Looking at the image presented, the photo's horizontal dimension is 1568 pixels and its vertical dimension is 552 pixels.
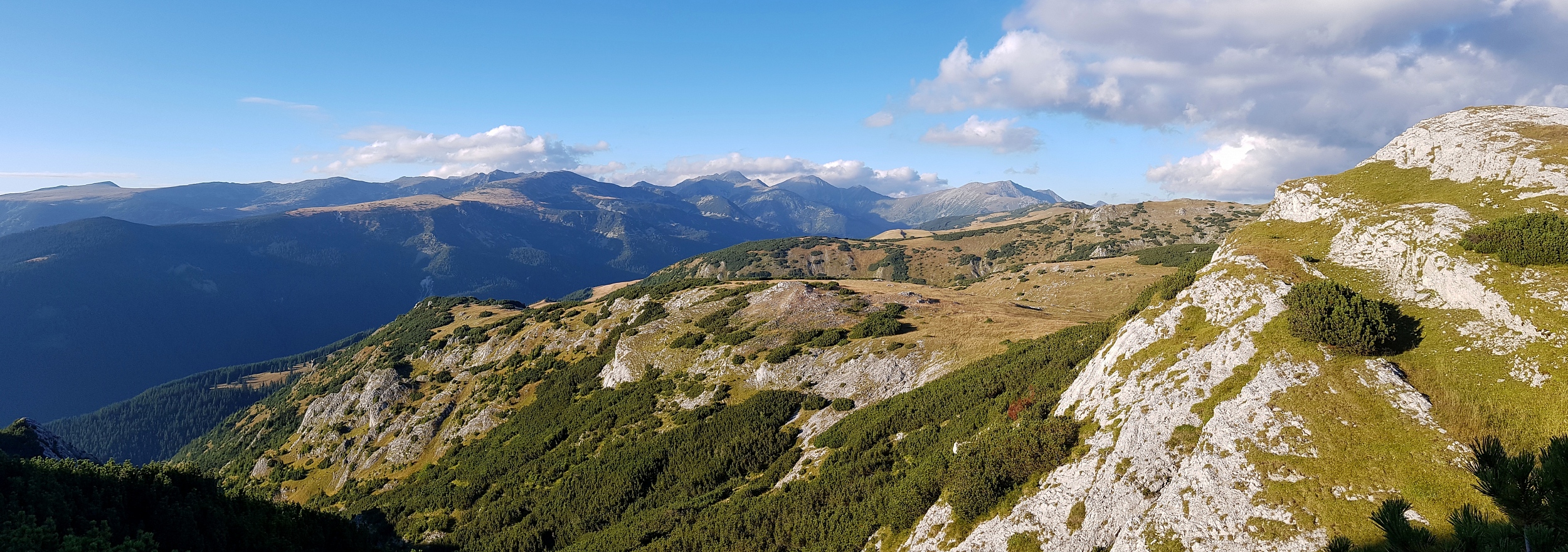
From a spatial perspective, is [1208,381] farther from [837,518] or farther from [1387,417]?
[837,518]

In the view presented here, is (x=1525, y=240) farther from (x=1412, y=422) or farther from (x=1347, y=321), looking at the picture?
(x=1412, y=422)

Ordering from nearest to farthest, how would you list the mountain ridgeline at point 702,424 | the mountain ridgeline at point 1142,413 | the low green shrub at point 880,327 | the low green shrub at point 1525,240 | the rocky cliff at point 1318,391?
the rocky cliff at point 1318,391 → the mountain ridgeline at point 1142,413 → the low green shrub at point 1525,240 → the mountain ridgeline at point 702,424 → the low green shrub at point 880,327

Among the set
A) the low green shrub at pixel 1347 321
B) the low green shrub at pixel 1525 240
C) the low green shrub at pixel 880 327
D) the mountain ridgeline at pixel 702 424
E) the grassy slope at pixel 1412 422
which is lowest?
the mountain ridgeline at pixel 702 424

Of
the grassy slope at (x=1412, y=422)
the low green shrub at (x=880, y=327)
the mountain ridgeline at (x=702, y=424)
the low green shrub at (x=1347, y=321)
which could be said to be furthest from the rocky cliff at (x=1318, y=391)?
the low green shrub at (x=880, y=327)

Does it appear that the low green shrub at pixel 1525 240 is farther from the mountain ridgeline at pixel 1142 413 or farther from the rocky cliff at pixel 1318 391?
the rocky cliff at pixel 1318 391

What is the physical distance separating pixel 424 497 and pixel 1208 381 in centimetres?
6384

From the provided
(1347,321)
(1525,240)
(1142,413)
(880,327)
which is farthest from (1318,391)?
(880,327)

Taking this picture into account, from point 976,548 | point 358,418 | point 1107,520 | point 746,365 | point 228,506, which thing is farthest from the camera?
point 358,418

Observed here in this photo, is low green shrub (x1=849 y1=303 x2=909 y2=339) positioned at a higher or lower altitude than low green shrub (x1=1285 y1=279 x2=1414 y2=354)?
lower

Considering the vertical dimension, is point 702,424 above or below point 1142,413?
below

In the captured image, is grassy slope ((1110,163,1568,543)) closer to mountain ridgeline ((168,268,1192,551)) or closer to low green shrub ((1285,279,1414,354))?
low green shrub ((1285,279,1414,354))

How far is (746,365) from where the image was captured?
54.6 m

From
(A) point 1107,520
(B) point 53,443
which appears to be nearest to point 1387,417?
(A) point 1107,520

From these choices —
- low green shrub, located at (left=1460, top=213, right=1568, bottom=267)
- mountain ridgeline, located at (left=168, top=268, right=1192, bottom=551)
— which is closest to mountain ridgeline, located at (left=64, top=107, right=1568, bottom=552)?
low green shrub, located at (left=1460, top=213, right=1568, bottom=267)
